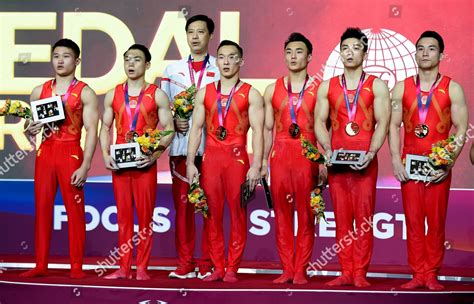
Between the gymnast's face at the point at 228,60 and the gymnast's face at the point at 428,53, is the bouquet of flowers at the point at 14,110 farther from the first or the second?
the gymnast's face at the point at 428,53

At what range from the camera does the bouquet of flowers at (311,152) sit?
5.54m

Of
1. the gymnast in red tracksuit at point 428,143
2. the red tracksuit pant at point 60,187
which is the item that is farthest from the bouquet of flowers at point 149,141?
the gymnast in red tracksuit at point 428,143

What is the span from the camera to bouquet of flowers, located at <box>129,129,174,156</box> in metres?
5.74

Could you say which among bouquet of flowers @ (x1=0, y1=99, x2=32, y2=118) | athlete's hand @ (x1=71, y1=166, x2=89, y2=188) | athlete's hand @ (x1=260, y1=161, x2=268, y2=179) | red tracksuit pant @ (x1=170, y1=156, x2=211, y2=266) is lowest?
red tracksuit pant @ (x1=170, y1=156, x2=211, y2=266)

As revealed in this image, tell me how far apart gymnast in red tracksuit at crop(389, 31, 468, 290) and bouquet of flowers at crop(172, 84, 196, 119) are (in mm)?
1439

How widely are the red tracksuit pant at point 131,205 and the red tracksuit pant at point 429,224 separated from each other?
1.80m

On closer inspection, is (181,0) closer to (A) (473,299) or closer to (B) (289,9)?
(B) (289,9)

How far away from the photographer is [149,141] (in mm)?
5746

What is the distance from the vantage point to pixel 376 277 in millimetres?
6492
